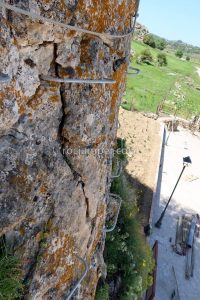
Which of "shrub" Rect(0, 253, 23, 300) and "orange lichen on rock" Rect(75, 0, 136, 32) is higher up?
"orange lichen on rock" Rect(75, 0, 136, 32)

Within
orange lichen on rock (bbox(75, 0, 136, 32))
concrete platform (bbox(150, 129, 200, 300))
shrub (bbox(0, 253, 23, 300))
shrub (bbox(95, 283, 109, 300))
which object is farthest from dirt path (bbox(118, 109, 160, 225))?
shrub (bbox(0, 253, 23, 300))

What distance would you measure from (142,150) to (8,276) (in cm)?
1569

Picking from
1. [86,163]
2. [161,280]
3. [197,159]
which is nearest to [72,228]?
[86,163]

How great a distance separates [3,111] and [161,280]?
10704mm

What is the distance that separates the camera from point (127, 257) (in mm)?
7922

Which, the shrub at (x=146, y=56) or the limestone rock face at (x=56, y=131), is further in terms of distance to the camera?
the shrub at (x=146, y=56)

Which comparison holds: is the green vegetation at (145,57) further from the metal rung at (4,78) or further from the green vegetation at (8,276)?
the metal rung at (4,78)

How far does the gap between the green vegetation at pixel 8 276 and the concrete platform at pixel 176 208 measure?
29.9ft

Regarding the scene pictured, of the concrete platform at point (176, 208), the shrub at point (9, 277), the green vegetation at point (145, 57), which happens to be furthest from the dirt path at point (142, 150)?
the green vegetation at point (145, 57)

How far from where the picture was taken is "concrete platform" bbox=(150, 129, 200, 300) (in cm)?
1181

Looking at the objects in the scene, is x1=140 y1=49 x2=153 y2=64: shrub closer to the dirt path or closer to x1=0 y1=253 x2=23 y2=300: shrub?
the dirt path

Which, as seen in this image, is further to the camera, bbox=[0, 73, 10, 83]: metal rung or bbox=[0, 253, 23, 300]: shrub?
bbox=[0, 253, 23, 300]: shrub

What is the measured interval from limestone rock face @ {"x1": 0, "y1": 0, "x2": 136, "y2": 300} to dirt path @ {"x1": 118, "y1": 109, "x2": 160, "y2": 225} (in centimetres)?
945

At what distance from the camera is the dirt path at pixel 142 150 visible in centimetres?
1477
